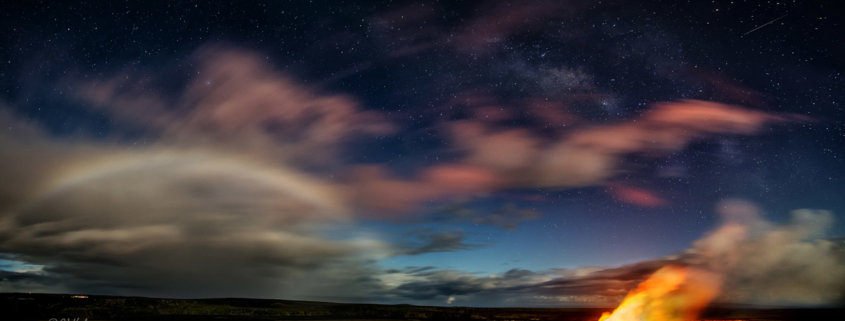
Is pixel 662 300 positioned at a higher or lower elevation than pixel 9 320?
higher

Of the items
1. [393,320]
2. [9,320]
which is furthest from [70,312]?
[393,320]

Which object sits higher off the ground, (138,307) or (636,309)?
(636,309)

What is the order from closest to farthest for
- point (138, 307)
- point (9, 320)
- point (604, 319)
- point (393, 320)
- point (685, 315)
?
point (604, 319)
point (685, 315)
point (9, 320)
point (393, 320)
point (138, 307)

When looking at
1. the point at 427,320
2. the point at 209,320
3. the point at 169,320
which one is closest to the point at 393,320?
the point at 427,320

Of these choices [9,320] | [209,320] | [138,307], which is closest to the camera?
[9,320]

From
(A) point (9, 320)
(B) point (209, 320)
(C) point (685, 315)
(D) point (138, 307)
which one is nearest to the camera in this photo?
(C) point (685, 315)

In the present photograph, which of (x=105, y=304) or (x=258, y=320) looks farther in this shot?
(x=105, y=304)

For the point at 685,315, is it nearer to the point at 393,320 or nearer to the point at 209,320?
the point at 393,320

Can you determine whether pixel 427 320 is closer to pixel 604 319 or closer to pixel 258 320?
pixel 258 320

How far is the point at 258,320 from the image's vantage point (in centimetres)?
12406

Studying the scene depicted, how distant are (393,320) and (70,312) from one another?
85.2 metres

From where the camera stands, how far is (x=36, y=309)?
13438cm

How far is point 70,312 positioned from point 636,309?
140m

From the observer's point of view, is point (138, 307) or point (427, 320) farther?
point (138, 307)
